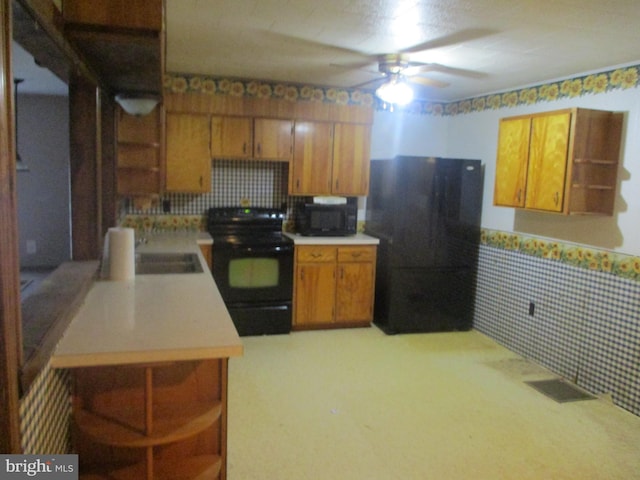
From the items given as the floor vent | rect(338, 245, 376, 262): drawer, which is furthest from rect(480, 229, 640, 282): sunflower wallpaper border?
rect(338, 245, 376, 262): drawer

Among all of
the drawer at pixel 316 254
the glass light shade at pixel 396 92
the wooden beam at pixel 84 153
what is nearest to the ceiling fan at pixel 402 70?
the glass light shade at pixel 396 92

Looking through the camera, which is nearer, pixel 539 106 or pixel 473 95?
pixel 539 106

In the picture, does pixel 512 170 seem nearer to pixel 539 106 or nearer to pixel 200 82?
pixel 539 106

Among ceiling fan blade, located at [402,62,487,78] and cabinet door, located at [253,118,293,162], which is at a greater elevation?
ceiling fan blade, located at [402,62,487,78]

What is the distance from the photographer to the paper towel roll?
2.50 meters

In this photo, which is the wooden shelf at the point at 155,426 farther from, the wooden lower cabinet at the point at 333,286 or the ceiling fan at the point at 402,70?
the wooden lower cabinet at the point at 333,286

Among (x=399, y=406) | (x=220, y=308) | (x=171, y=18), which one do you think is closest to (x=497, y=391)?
(x=399, y=406)

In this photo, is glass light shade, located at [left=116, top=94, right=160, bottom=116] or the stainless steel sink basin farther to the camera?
the stainless steel sink basin

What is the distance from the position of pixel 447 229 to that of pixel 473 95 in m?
1.37

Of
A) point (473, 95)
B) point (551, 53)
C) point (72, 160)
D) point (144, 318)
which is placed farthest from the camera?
point (473, 95)

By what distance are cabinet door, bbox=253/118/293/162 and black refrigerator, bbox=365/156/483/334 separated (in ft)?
3.05

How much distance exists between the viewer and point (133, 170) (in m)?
3.51

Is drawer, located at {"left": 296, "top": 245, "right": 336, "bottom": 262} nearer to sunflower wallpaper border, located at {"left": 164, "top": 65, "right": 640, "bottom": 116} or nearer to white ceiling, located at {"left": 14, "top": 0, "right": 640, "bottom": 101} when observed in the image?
sunflower wallpaper border, located at {"left": 164, "top": 65, "right": 640, "bottom": 116}

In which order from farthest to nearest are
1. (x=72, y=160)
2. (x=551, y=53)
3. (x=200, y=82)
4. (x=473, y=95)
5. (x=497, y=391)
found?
(x=473, y=95), (x=200, y=82), (x=497, y=391), (x=551, y=53), (x=72, y=160)
